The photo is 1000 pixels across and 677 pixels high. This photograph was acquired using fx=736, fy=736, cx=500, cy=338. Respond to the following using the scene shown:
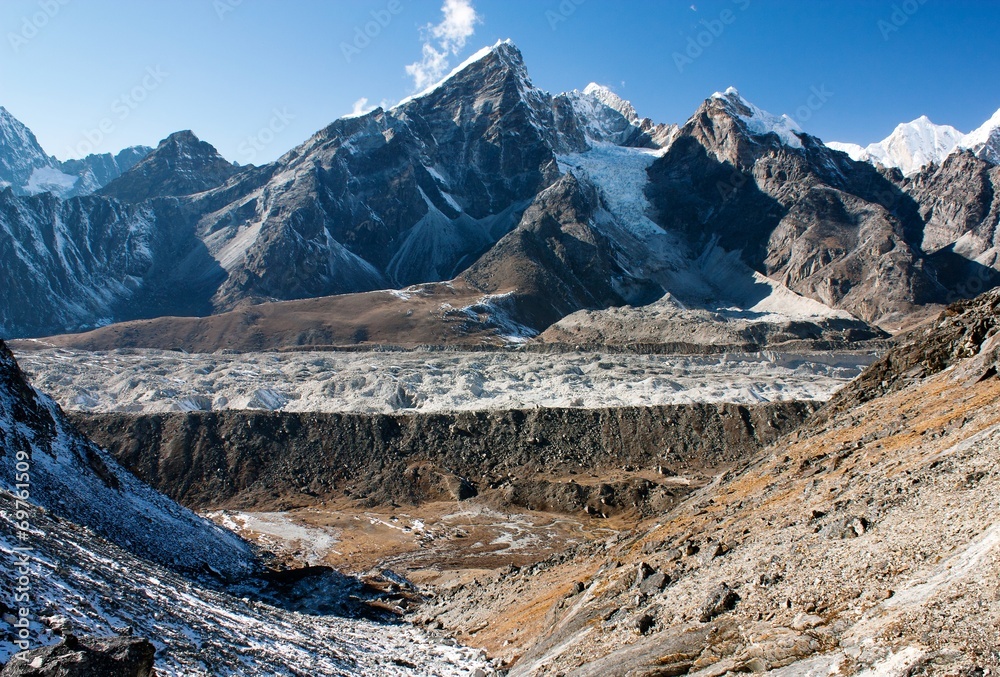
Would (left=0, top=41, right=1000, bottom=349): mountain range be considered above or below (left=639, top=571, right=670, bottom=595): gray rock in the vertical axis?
above

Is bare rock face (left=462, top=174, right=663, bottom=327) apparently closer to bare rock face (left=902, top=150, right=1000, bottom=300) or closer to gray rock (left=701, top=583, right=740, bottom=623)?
bare rock face (left=902, top=150, right=1000, bottom=300)

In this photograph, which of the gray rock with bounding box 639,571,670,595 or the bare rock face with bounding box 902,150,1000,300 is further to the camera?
the bare rock face with bounding box 902,150,1000,300

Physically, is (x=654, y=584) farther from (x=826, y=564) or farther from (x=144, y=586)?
(x=144, y=586)

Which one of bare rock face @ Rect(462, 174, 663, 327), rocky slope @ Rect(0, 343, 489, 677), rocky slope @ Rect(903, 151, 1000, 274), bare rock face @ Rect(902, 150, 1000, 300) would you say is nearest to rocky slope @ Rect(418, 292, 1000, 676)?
rocky slope @ Rect(0, 343, 489, 677)

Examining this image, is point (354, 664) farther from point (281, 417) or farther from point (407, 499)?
point (281, 417)

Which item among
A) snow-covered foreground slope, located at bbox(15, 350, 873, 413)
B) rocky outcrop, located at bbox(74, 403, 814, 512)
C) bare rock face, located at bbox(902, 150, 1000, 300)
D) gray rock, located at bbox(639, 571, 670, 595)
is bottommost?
gray rock, located at bbox(639, 571, 670, 595)

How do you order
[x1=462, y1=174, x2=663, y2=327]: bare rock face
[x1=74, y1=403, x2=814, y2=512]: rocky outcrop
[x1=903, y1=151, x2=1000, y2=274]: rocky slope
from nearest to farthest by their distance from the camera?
[x1=74, y1=403, x2=814, y2=512]: rocky outcrop < [x1=462, y1=174, x2=663, y2=327]: bare rock face < [x1=903, y1=151, x2=1000, y2=274]: rocky slope

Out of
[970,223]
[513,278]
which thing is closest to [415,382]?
[513,278]

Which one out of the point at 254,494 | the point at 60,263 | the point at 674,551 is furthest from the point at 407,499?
the point at 60,263
